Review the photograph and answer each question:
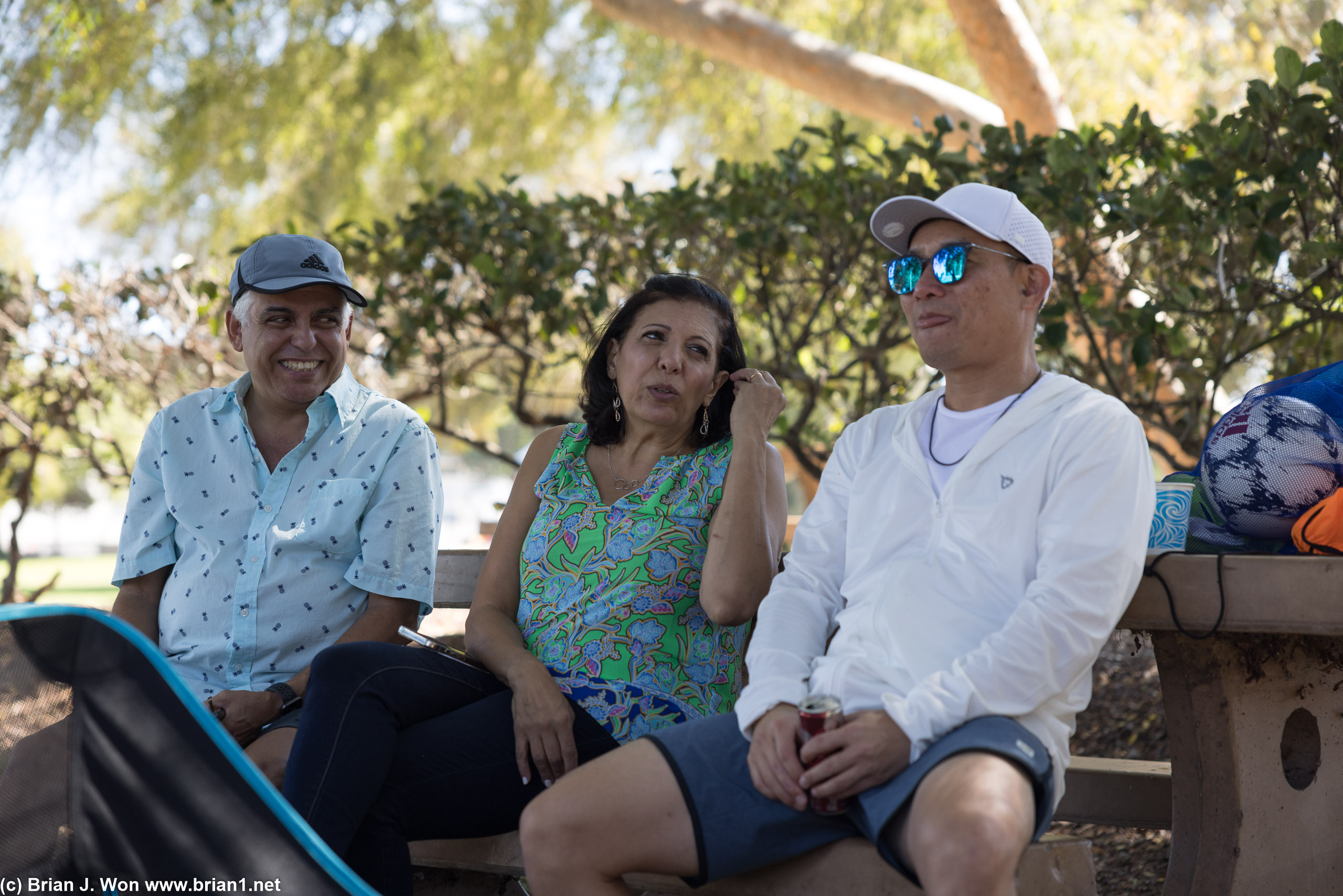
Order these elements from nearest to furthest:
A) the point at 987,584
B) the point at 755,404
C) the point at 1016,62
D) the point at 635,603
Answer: the point at 987,584, the point at 635,603, the point at 755,404, the point at 1016,62

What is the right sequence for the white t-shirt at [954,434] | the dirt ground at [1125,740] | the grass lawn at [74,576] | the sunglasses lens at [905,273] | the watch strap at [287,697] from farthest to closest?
the grass lawn at [74,576] < the dirt ground at [1125,740] < the watch strap at [287,697] < the sunglasses lens at [905,273] < the white t-shirt at [954,434]

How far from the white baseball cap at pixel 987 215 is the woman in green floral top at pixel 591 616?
0.62m

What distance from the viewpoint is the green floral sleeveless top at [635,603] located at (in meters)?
2.61

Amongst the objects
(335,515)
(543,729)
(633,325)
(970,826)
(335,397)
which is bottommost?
(543,729)

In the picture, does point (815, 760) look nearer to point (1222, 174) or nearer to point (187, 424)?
point (187, 424)

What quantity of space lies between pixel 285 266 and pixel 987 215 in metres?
1.83

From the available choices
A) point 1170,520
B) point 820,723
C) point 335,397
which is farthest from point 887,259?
point 820,723

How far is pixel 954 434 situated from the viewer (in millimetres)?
2365

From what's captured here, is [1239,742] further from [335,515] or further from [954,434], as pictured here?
[335,515]

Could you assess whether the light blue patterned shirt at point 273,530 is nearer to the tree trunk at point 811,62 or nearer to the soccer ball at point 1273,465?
the soccer ball at point 1273,465

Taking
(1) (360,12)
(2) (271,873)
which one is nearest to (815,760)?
(2) (271,873)

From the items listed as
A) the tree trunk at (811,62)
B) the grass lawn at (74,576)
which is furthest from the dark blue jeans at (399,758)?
the grass lawn at (74,576)

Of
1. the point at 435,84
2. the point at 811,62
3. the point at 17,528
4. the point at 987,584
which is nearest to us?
the point at 987,584

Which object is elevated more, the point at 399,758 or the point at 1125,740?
the point at 399,758
